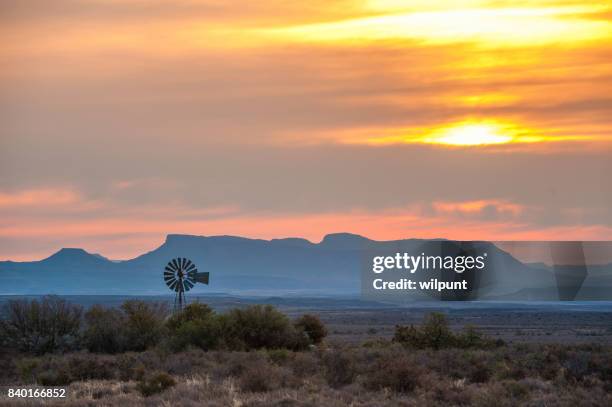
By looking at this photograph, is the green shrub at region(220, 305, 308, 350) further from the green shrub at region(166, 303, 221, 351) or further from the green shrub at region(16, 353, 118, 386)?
the green shrub at region(16, 353, 118, 386)

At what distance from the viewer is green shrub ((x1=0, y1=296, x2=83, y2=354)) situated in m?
58.8

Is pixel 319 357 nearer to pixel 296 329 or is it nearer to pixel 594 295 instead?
pixel 296 329

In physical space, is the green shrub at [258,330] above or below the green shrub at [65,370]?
above

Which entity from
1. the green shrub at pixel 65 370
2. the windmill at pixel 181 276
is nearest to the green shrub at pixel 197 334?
the green shrub at pixel 65 370

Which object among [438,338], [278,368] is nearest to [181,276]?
[438,338]

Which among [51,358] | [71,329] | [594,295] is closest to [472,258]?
[71,329]

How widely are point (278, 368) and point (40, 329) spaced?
2125cm

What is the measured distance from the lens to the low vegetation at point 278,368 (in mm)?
35844

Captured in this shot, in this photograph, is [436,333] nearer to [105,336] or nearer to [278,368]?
[105,336]

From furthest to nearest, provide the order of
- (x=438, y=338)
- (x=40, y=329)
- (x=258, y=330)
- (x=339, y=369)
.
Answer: (x=40, y=329)
(x=258, y=330)
(x=438, y=338)
(x=339, y=369)

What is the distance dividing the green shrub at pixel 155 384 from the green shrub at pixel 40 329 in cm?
2116

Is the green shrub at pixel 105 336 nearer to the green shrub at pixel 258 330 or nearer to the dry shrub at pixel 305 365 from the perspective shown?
the green shrub at pixel 258 330

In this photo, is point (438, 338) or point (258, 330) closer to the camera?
point (438, 338)

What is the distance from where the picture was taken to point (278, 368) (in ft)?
139
